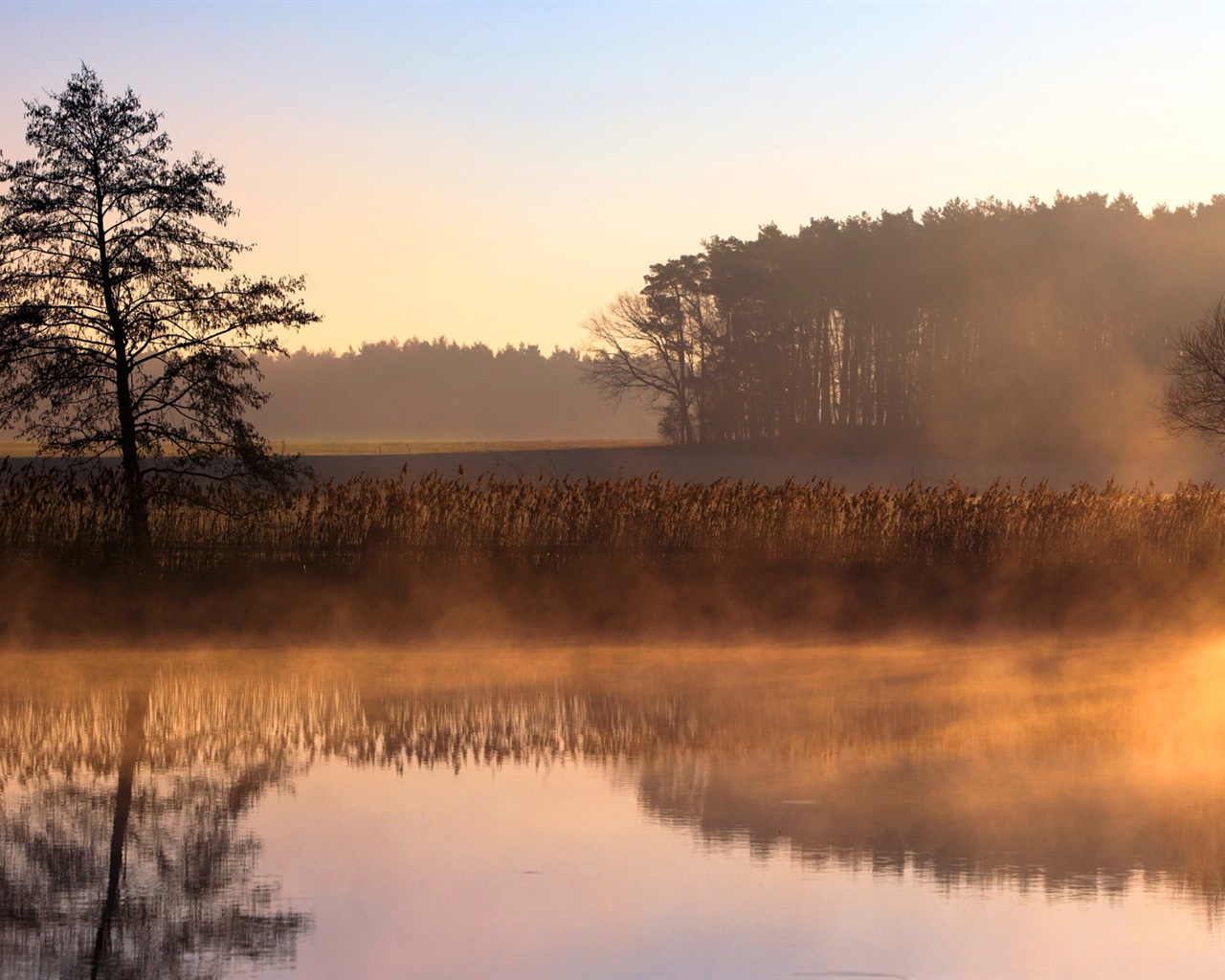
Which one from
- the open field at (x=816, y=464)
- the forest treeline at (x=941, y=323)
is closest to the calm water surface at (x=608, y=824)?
the open field at (x=816, y=464)

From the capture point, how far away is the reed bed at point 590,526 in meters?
21.0

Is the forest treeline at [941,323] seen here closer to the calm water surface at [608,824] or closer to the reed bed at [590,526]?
the reed bed at [590,526]

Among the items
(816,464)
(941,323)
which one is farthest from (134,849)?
(941,323)

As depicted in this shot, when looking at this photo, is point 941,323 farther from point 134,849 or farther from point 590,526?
point 134,849

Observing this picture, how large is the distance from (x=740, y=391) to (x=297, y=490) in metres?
65.9

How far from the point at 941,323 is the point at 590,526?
2588 inches

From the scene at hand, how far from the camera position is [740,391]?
86.4 m

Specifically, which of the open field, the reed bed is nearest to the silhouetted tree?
the reed bed

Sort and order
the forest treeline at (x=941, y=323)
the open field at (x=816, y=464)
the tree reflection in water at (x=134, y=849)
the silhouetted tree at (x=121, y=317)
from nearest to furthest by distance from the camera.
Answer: the tree reflection in water at (x=134, y=849), the silhouetted tree at (x=121, y=317), the open field at (x=816, y=464), the forest treeline at (x=941, y=323)

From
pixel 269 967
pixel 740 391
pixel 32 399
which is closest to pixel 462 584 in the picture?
pixel 32 399

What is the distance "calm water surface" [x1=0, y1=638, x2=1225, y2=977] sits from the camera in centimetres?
628

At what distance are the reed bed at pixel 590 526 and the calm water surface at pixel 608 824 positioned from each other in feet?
21.7

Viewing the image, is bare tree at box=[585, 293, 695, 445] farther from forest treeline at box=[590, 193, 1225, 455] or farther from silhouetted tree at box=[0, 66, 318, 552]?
silhouetted tree at box=[0, 66, 318, 552]

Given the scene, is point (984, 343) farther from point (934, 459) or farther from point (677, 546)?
point (677, 546)
